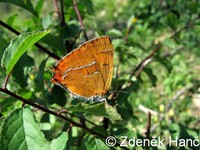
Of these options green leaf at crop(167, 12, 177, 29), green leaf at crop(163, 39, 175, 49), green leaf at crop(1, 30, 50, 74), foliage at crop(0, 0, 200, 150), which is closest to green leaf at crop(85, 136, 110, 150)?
foliage at crop(0, 0, 200, 150)

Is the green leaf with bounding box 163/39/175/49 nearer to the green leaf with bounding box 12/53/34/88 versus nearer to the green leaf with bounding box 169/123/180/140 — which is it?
the green leaf with bounding box 169/123/180/140

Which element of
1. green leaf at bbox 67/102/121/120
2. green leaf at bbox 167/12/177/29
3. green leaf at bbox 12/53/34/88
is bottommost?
green leaf at bbox 67/102/121/120

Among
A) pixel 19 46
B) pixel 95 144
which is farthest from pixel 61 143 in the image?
pixel 19 46

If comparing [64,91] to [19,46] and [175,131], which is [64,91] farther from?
[19,46]

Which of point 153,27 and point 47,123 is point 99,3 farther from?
point 47,123

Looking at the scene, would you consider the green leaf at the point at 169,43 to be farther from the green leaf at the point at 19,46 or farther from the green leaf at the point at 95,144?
the green leaf at the point at 19,46

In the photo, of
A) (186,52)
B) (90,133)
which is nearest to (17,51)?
(90,133)
